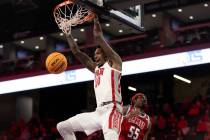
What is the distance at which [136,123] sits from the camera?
7.91 m

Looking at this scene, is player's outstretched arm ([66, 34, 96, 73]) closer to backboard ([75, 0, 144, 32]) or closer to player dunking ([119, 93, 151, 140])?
backboard ([75, 0, 144, 32])

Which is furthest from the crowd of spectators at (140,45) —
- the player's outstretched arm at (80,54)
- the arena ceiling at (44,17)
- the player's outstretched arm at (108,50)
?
the player's outstretched arm at (108,50)

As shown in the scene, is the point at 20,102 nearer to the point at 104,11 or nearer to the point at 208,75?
the point at 208,75

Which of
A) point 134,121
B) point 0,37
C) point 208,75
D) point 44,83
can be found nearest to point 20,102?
point 0,37

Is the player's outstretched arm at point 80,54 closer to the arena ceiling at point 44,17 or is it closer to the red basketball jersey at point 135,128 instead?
the red basketball jersey at point 135,128

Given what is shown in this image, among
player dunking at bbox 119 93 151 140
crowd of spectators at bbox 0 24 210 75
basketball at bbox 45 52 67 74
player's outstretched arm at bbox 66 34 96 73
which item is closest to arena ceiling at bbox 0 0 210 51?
crowd of spectators at bbox 0 24 210 75

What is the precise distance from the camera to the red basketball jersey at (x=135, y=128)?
7902 millimetres

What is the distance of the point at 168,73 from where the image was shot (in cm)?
1892

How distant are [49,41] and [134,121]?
1493 centimetres

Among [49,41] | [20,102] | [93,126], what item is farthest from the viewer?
[49,41]

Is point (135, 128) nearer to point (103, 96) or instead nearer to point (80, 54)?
point (103, 96)

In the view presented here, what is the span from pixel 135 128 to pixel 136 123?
0.08 m

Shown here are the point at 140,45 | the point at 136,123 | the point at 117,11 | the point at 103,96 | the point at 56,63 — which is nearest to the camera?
the point at 103,96

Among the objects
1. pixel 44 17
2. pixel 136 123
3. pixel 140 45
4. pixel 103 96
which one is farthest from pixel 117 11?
pixel 44 17
